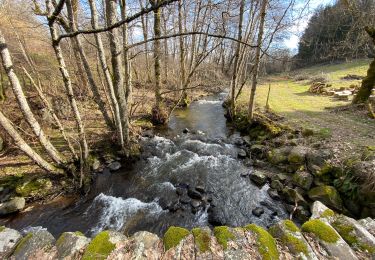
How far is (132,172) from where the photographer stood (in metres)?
6.55

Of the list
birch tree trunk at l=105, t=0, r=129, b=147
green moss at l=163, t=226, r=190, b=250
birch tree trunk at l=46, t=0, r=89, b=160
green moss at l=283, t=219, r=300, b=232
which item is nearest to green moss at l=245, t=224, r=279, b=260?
green moss at l=283, t=219, r=300, b=232

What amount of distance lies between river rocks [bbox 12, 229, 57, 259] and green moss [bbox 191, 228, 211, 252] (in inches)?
59.4

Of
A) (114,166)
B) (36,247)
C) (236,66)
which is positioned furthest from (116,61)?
(236,66)

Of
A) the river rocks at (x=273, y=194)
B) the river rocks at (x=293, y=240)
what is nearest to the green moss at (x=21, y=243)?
the river rocks at (x=293, y=240)

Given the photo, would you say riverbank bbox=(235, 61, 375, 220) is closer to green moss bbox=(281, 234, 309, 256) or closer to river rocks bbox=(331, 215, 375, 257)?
river rocks bbox=(331, 215, 375, 257)

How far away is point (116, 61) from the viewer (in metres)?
5.46

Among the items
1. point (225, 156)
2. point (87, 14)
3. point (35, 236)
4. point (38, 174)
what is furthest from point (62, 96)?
point (35, 236)

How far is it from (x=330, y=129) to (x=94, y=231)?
8318mm

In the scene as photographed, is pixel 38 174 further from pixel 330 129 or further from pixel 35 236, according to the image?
pixel 330 129

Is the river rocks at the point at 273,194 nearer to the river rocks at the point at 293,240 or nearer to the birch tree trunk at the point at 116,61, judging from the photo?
the river rocks at the point at 293,240

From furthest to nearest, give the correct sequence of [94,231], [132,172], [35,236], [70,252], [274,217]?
1. [132,172]
2. [274,217]
3. [94,231]
4. [35,236]
5. [70,252]

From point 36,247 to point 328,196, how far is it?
18.4 feet

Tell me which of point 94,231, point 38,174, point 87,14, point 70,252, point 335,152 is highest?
point 87,14

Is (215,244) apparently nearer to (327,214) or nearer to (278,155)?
(327,214)
